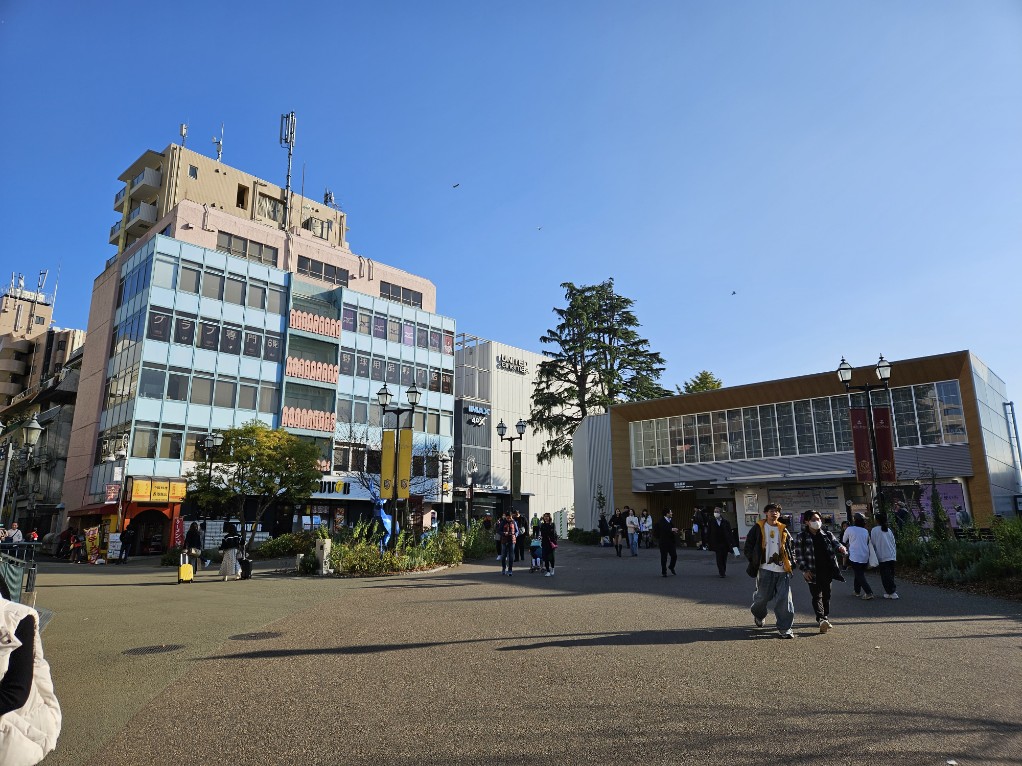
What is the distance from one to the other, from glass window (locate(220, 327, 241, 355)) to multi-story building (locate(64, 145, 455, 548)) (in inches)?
4.9

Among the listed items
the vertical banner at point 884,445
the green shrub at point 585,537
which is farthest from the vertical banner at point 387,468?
the green shrub at point 585,537

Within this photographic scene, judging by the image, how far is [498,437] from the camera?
56.6 metres

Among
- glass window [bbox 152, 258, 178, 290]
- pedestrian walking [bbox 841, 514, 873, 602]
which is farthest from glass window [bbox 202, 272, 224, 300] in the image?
pedestrian walking [bbox 841, 514, 873, 602]

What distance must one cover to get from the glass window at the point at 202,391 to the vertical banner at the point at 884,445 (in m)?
32.0

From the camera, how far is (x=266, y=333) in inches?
1587

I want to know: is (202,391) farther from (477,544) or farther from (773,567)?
(773,567)

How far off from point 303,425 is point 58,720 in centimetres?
3888

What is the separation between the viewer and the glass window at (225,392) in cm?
3725

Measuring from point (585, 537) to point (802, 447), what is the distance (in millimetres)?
11926

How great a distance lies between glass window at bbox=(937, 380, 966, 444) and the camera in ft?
95.6

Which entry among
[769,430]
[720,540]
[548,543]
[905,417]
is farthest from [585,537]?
[720,540]

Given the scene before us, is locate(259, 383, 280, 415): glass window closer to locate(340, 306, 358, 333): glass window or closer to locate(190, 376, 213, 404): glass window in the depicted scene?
locate(190, 376, 213, 404): glass window

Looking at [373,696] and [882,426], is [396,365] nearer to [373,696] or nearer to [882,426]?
[882,426]

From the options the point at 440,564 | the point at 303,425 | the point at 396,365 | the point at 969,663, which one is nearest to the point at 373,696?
the point at 969,663
